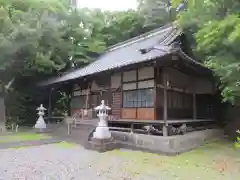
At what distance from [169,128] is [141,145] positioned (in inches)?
52.4

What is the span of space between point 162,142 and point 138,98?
3247mm

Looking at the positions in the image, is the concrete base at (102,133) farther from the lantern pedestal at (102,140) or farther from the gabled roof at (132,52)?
the gabled roof at (132,52)

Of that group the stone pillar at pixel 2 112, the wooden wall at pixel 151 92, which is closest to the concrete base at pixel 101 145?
the wooden wall at pixel 151 92

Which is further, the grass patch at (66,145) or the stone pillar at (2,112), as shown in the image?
the stone pillar at (2,112)

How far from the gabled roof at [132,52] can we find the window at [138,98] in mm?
1615

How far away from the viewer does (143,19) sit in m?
24.9

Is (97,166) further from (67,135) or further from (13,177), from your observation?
(67,135)

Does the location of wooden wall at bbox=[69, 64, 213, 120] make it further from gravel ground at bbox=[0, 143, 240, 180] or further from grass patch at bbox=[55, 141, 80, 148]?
grass patch at bbox=[55, 141, 80, 148]

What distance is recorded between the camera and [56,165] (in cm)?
737

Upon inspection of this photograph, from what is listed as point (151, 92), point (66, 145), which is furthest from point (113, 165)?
point (151, 92)

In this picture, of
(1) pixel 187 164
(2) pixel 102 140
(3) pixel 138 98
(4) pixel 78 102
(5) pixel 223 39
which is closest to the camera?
(1) pixel 187 164

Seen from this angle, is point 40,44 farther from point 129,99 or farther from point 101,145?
point 101,145

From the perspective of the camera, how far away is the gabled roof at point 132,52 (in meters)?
11.7

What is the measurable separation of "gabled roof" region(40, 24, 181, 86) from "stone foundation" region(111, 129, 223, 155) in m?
3.07
